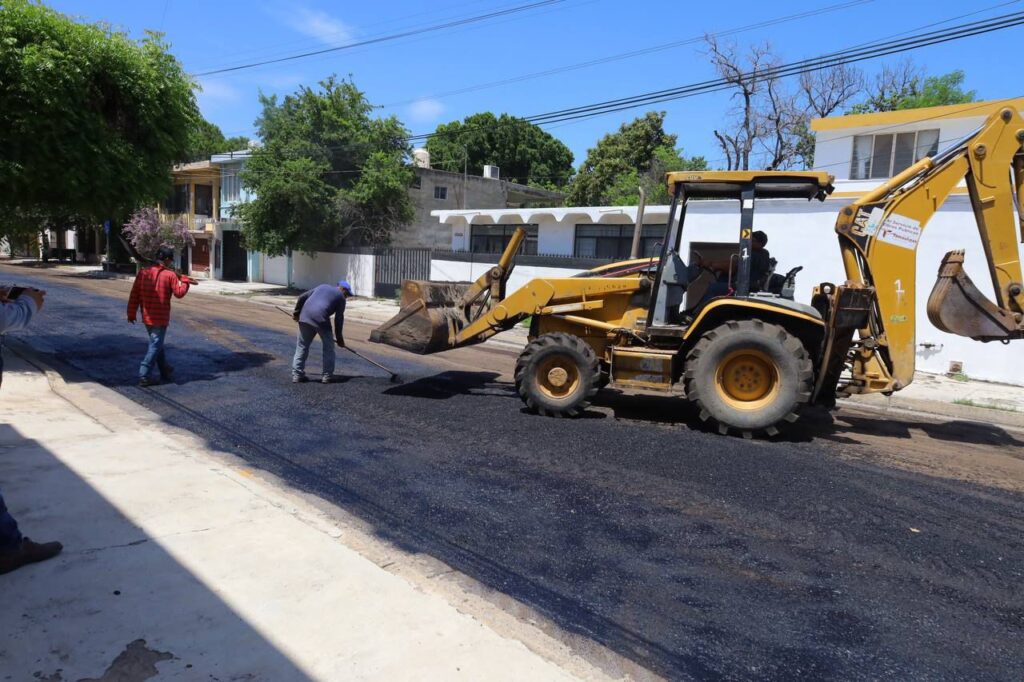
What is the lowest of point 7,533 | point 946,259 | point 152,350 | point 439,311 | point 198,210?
point 7,533

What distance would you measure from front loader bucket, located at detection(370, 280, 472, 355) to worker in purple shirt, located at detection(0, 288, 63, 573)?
15.9 ft

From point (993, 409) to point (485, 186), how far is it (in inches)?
1170

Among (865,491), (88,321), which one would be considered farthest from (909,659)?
(88,321)

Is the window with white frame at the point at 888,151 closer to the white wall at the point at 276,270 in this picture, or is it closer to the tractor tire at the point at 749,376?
the tractor tire at the point at 749,376

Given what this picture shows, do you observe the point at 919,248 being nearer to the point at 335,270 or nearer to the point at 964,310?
the point at 964,310

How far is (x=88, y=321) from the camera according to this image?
14562 mm

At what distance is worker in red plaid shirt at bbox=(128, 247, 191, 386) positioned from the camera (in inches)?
344

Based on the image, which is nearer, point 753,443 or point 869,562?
point 869,562

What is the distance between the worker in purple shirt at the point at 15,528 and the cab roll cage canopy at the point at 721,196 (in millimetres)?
5781

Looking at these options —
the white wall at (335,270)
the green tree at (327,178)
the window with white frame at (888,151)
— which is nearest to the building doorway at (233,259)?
the white wall at (335,270)

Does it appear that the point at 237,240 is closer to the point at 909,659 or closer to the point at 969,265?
the point at 969,265

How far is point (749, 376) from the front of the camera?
7273 millimetres

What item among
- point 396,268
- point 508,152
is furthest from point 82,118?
point 508,152

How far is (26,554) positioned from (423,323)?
5.17 meters
